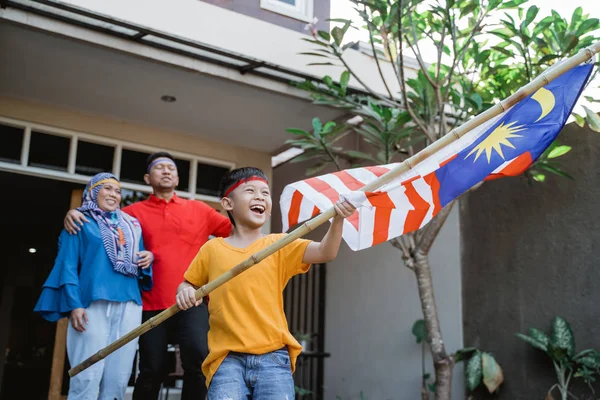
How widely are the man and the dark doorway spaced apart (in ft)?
13.2

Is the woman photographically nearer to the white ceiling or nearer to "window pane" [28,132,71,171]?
the white ceiling

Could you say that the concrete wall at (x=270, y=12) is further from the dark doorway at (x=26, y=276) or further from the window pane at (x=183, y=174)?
the dark doorway at (x=26, y=276)

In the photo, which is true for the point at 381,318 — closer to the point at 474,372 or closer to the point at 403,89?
the point at 474,372

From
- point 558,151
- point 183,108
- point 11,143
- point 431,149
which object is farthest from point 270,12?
point 431,149

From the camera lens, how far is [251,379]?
2506mm

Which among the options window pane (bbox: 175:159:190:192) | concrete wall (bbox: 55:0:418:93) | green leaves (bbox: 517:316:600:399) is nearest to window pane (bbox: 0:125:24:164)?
window pane (bbox: 175:159:190:192)

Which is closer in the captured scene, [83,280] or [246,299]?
[246,299]

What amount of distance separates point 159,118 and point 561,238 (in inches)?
152

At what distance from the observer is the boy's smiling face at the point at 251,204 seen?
280cm

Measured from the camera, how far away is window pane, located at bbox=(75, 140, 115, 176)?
6234 mm

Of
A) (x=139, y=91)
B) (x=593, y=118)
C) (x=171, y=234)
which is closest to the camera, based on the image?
(x=171, y=234)

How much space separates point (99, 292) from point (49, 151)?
307 cm

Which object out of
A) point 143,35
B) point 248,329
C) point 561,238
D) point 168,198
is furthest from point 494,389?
point 143,35

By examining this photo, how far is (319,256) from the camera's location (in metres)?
2.56
